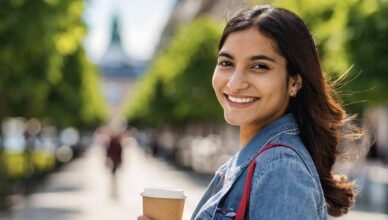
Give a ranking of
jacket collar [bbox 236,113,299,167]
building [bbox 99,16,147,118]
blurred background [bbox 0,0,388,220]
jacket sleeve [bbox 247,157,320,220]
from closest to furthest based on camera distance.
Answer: jacket sleeve [bbox 247,157,320,220]
jacket collar [bbox 236,113,299,167]
blurred background [bbox 0,0,388,220]
building [bbox 99,16,147,118]

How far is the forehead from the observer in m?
2.08

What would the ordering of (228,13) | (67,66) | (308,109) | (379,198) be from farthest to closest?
(67,66)
(379,198)
(228,13)
(308,109)

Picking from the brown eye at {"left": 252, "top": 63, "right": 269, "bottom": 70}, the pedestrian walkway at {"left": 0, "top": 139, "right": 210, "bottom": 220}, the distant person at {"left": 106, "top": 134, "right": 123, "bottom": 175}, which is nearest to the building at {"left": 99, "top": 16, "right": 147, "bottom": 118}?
the pedestrian walkway at {"left": 0, "top": 139, "right": 210, "bottom": 220}

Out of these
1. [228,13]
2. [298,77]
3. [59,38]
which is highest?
[59,38]

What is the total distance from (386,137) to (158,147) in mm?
11451

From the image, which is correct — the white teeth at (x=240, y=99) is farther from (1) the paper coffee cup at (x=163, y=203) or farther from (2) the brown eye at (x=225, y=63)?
(1) the paper coffee cup at (x=163, y=203)

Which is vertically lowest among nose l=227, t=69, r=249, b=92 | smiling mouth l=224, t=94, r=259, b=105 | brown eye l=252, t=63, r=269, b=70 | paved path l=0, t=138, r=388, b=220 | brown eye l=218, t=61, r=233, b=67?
paved path l=0, t=138, r=388, b=220

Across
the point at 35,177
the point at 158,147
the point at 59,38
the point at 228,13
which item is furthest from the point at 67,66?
the point at 228,13

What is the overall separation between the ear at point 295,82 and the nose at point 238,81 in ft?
0.44

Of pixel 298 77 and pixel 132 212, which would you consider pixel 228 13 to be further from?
pixel 132 212

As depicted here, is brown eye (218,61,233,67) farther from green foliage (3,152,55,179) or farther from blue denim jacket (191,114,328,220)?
green foliage (3,152,55,179)

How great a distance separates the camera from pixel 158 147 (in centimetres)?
3981

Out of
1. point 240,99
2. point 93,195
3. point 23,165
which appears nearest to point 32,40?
point 93,195

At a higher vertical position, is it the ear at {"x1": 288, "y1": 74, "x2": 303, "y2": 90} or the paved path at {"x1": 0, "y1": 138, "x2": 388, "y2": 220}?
the ear at {"x1": 288, "y1": 74, "x2": 303, "y2": 90}
